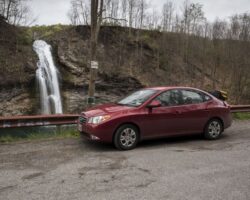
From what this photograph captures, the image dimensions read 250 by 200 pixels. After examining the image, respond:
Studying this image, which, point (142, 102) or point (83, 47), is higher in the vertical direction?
point (83, 47)

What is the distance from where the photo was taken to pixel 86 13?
57.5 feet

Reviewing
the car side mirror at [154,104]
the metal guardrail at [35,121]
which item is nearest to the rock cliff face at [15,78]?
the metal guardrail at [35,121]

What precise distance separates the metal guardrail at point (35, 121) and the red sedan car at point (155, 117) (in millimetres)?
1675

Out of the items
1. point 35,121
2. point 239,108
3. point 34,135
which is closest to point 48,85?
point 34,135

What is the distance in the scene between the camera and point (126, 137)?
730 cm

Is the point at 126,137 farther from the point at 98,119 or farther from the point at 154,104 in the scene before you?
the point at 154,104

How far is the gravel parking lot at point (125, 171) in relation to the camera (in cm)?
444

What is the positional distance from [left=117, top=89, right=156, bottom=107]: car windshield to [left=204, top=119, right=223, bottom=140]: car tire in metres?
2.03

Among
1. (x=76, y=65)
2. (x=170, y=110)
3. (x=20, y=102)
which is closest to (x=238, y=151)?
(x=170, y=110)

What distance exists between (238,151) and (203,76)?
971 inches

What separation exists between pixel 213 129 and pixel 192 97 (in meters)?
1.17

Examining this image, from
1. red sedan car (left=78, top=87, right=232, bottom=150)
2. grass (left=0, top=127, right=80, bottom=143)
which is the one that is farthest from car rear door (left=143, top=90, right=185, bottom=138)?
grass (left=0, top=127, right=80, bottom=143)

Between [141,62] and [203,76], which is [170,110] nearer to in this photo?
[141,62]

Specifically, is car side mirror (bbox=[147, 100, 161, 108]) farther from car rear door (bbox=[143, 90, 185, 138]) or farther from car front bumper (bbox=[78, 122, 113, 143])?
car front bumper (bbox=[78, 122, 113, 143])
